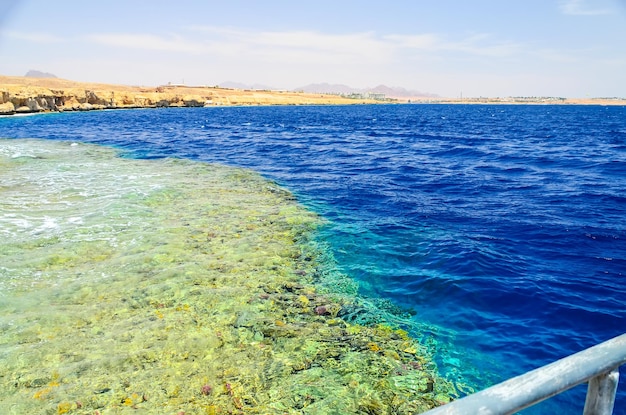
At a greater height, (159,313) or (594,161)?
(594,161)

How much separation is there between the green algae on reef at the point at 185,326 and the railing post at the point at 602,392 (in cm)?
454

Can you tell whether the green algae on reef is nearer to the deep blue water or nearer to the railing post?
the deep blue water

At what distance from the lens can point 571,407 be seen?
614 cm

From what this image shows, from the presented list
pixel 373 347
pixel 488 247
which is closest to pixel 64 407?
pixel 373 347

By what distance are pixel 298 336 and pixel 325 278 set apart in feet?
9.28

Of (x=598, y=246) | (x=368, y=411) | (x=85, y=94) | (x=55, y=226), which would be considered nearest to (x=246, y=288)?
(x=368, y=411)

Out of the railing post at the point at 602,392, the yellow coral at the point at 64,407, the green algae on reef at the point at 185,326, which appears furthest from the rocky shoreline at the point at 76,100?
the railing post at the point at 602,392

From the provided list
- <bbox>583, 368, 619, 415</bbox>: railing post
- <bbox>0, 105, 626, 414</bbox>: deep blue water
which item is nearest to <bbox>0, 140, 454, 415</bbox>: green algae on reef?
<bbox>0, 105, 626, 414</bbox>: deep blue water

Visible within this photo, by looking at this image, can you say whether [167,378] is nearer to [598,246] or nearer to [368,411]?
[368,411]

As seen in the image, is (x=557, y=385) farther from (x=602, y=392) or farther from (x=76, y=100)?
(x=76, y=100)

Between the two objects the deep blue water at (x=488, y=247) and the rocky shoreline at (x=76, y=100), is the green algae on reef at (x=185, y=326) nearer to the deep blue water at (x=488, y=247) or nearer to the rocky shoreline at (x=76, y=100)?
the deep blue water at (x=488, y=247)

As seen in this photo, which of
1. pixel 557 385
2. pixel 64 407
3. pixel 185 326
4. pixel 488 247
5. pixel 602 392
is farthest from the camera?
pixel 488 247

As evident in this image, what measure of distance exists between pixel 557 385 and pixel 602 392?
1.23 ft

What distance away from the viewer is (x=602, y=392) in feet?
6.23
